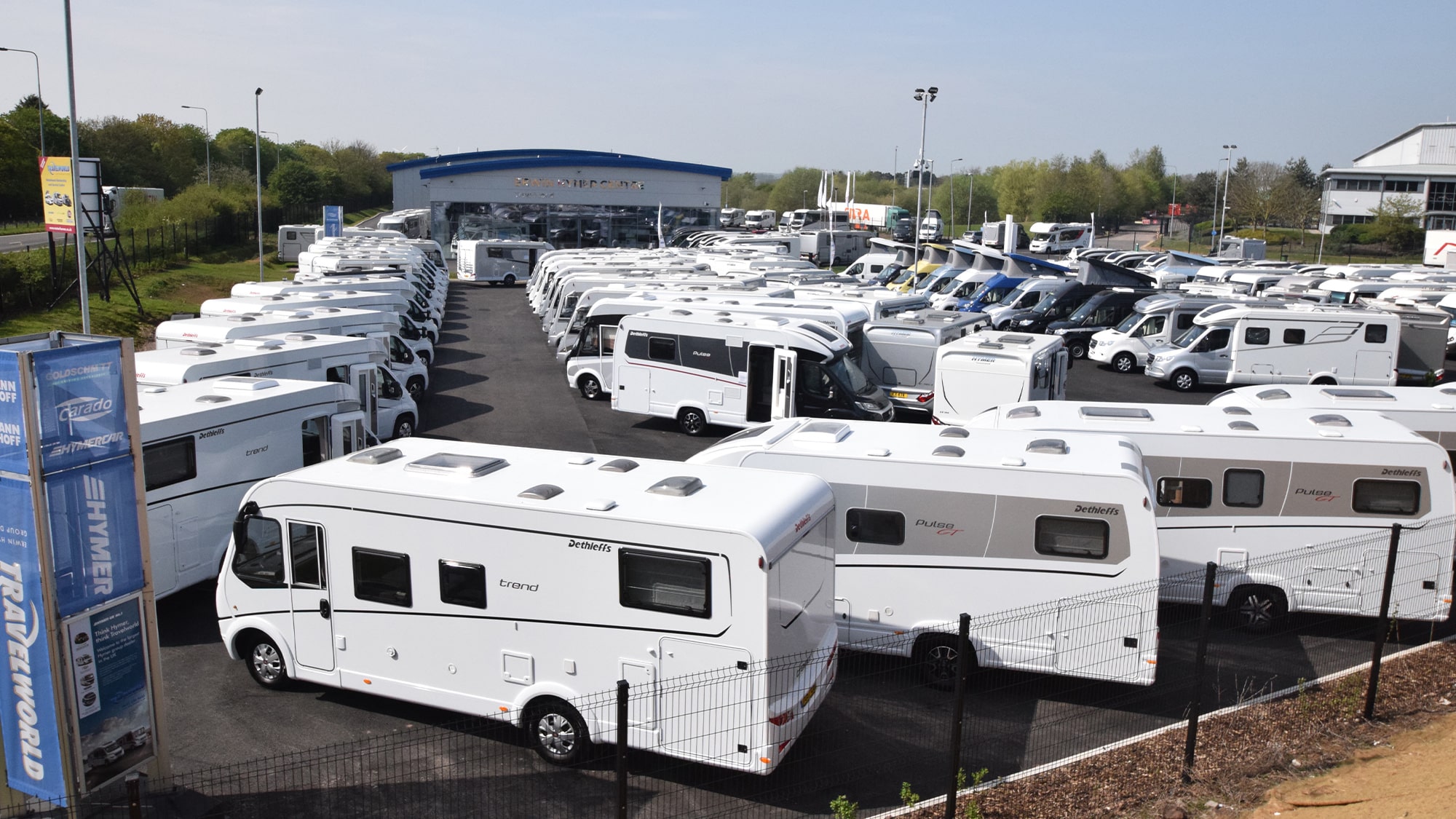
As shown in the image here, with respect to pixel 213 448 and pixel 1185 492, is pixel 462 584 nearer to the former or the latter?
pixel 213 448

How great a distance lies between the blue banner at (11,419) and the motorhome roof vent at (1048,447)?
7.86 meters

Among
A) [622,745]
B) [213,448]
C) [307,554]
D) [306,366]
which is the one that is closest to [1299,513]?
[622,745]

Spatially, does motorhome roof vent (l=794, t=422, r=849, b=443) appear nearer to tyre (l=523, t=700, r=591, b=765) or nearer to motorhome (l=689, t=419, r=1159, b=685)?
motorhome (l=689, t=419, r=1159, b=685)

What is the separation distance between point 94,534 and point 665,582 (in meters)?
3.72

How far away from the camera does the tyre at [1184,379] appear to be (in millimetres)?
25594

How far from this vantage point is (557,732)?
8102mm

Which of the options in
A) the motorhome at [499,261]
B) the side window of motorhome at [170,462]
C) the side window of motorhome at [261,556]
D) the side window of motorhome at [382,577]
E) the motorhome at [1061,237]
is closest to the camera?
the side window of motorhome at [382,577]

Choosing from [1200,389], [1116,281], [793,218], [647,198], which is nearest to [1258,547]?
[1200,389]

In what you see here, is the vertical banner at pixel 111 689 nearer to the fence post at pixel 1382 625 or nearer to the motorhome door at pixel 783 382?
the fence post at pixel 1382 625

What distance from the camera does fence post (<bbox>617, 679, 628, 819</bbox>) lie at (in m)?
5.90

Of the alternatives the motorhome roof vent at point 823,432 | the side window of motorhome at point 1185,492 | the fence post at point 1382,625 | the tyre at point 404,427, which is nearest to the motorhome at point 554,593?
the motorhome roof vent at point 823,432

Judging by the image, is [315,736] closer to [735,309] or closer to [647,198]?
[735,309]

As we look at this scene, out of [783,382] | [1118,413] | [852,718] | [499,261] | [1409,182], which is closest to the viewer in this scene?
[852,718]

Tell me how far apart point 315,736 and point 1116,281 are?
1356 inches
